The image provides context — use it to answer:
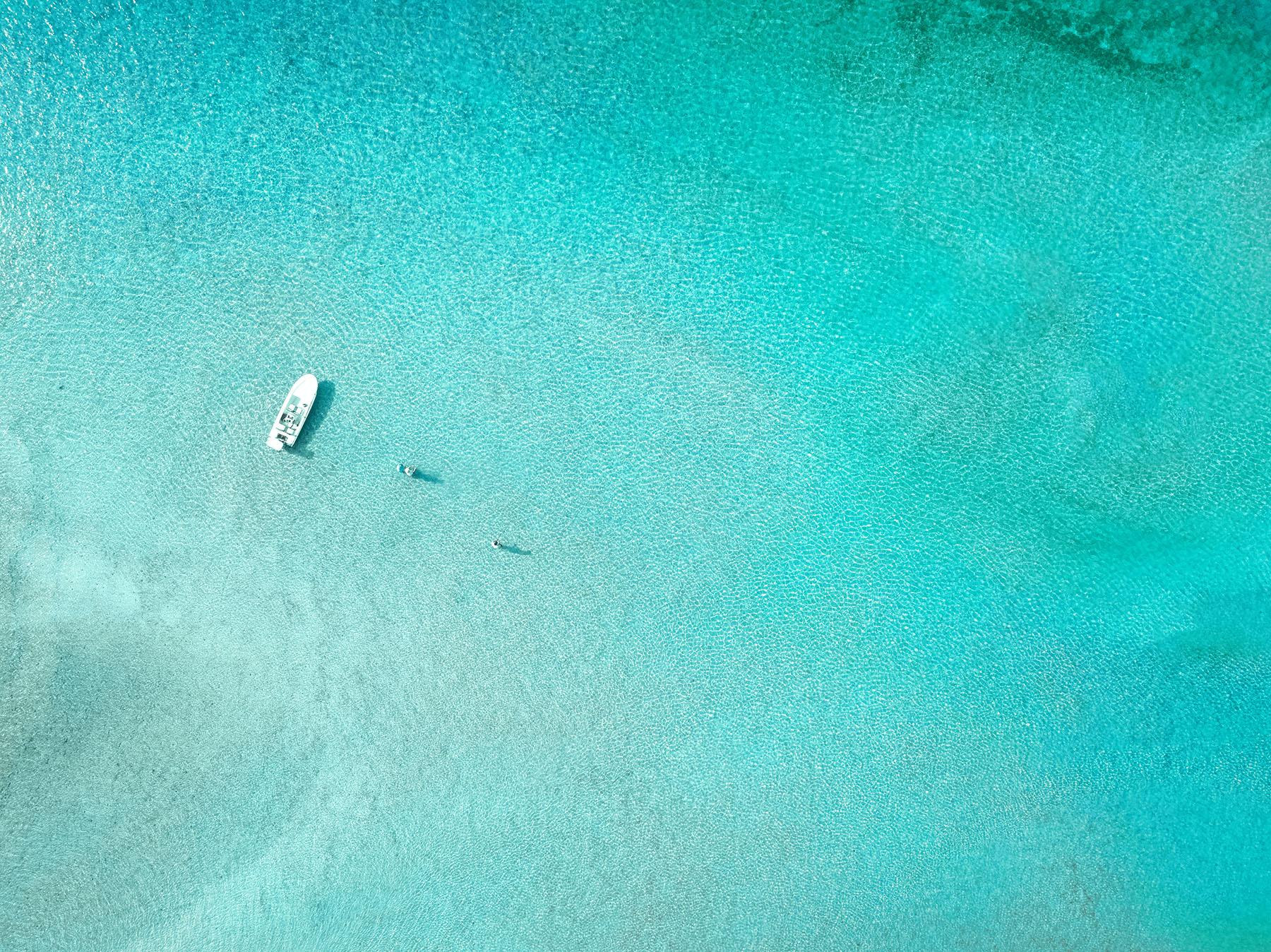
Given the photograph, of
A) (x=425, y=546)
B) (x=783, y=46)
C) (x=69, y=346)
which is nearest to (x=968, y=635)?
(x=425, y=546)

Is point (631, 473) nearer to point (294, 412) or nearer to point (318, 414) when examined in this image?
point (318, 414)

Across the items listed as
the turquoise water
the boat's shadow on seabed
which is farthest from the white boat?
the turquoise water

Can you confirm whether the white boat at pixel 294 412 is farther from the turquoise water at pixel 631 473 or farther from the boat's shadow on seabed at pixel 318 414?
the turquoise water at pixel 631 473

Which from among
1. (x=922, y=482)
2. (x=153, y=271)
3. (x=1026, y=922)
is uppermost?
(x=922, y=482)

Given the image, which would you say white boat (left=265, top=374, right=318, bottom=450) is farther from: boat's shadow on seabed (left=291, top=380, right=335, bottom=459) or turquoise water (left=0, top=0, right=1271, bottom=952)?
turquoise water (left=0, top=0, right=1271, bottom=952)

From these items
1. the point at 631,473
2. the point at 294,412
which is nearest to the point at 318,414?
the point at 294,412

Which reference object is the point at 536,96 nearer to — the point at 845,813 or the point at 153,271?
the point at 153,271

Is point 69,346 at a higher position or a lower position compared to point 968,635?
lower
